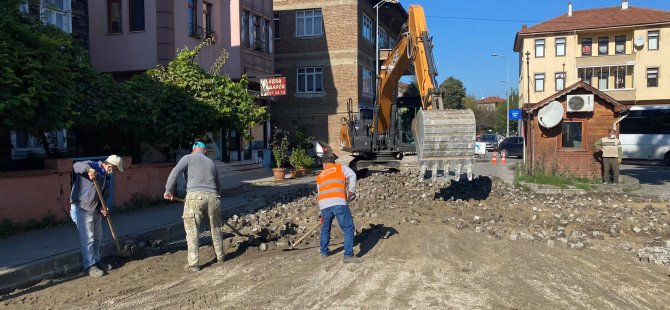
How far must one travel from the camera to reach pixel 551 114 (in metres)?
17.1

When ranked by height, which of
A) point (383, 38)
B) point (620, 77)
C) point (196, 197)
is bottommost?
point (196, 197)

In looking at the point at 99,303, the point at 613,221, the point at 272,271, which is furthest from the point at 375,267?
the point at 613,221

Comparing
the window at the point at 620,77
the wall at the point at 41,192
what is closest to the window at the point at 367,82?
the wall at the point at 41,192

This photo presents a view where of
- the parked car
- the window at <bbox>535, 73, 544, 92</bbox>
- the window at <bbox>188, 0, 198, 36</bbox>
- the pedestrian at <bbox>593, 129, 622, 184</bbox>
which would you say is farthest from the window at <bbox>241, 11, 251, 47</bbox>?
the window at <bbox>535, 73, 544, 92</bbox>

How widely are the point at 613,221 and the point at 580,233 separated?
5.15 feet

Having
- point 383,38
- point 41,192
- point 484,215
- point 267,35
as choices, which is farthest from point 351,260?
point 383,38

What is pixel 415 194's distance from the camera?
13.4 metres

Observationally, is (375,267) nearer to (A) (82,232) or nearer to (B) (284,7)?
(A) (82,232)

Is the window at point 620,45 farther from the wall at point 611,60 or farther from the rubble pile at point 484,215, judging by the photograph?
the rubble pile at point 484,215

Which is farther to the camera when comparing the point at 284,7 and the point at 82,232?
the point at 284,7

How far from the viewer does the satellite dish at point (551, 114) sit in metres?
17.0

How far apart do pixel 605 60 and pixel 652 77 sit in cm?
393

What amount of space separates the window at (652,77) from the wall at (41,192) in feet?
151

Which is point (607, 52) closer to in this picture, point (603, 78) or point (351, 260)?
point (603, 78)
